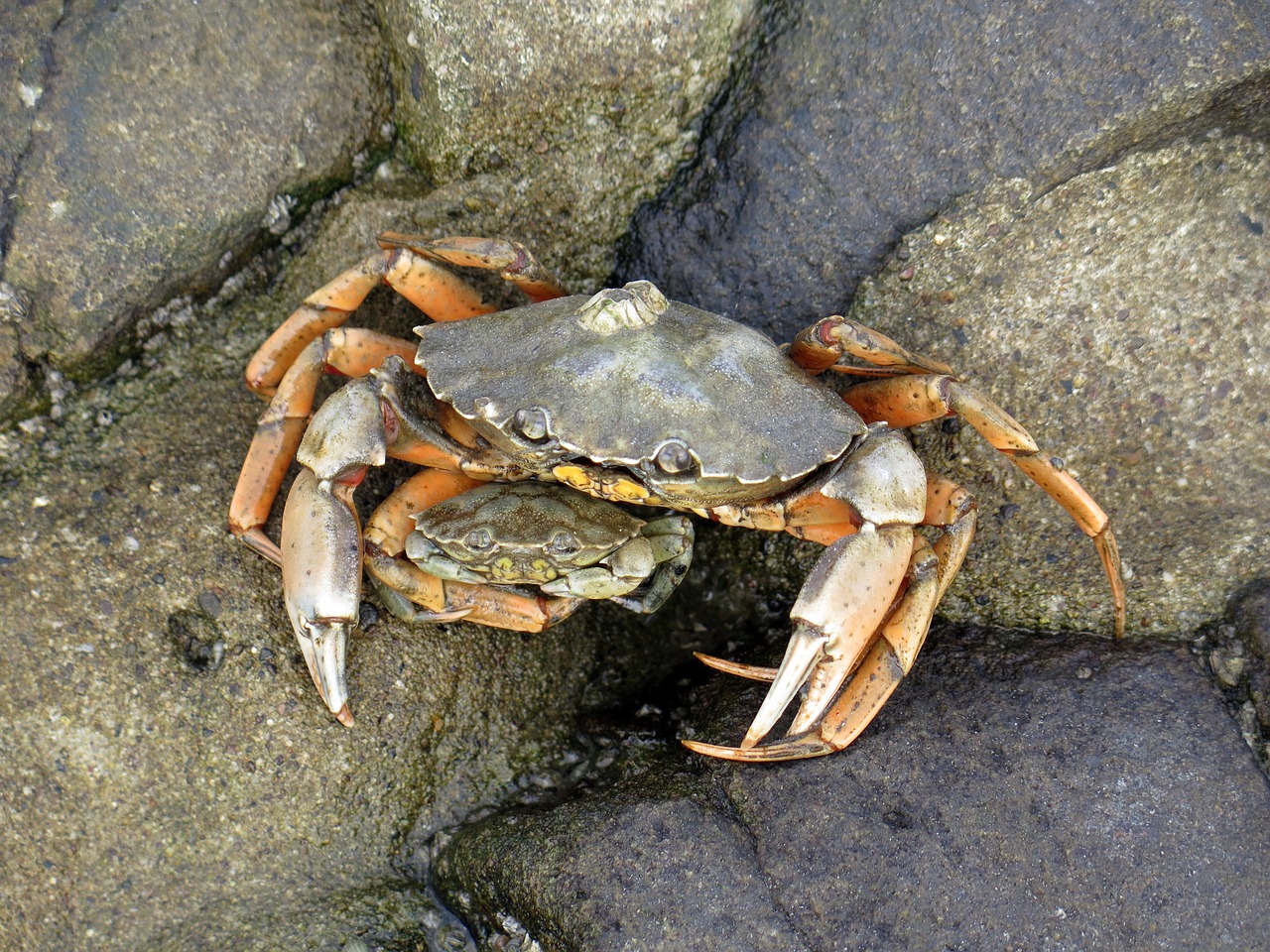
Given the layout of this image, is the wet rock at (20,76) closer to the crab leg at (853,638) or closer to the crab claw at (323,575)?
the crab claw at (323,575)

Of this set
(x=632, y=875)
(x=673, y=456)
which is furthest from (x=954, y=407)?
(x=632, y=875)

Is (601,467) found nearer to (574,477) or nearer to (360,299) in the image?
(574,477)

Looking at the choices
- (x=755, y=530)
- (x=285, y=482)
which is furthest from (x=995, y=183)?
(x=285, y=482)

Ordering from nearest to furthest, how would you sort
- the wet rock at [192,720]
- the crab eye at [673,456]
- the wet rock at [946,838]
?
the wet rock at [946,838] → the crab eye at [673,456] → the wet rock at [192,720]

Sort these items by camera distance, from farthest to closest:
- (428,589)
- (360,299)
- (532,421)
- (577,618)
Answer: (577,618) < (360,299) < (428,589) < (532,421)

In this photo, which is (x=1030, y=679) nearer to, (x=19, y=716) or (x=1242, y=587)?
(x=1242, y=587)

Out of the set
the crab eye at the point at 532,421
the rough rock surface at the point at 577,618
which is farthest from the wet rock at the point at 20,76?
the crab eye at the point at 532,421

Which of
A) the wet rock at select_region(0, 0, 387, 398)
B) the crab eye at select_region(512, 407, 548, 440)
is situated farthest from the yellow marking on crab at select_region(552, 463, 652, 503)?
the wet rock at select_region(0, 0, 387, 398)
